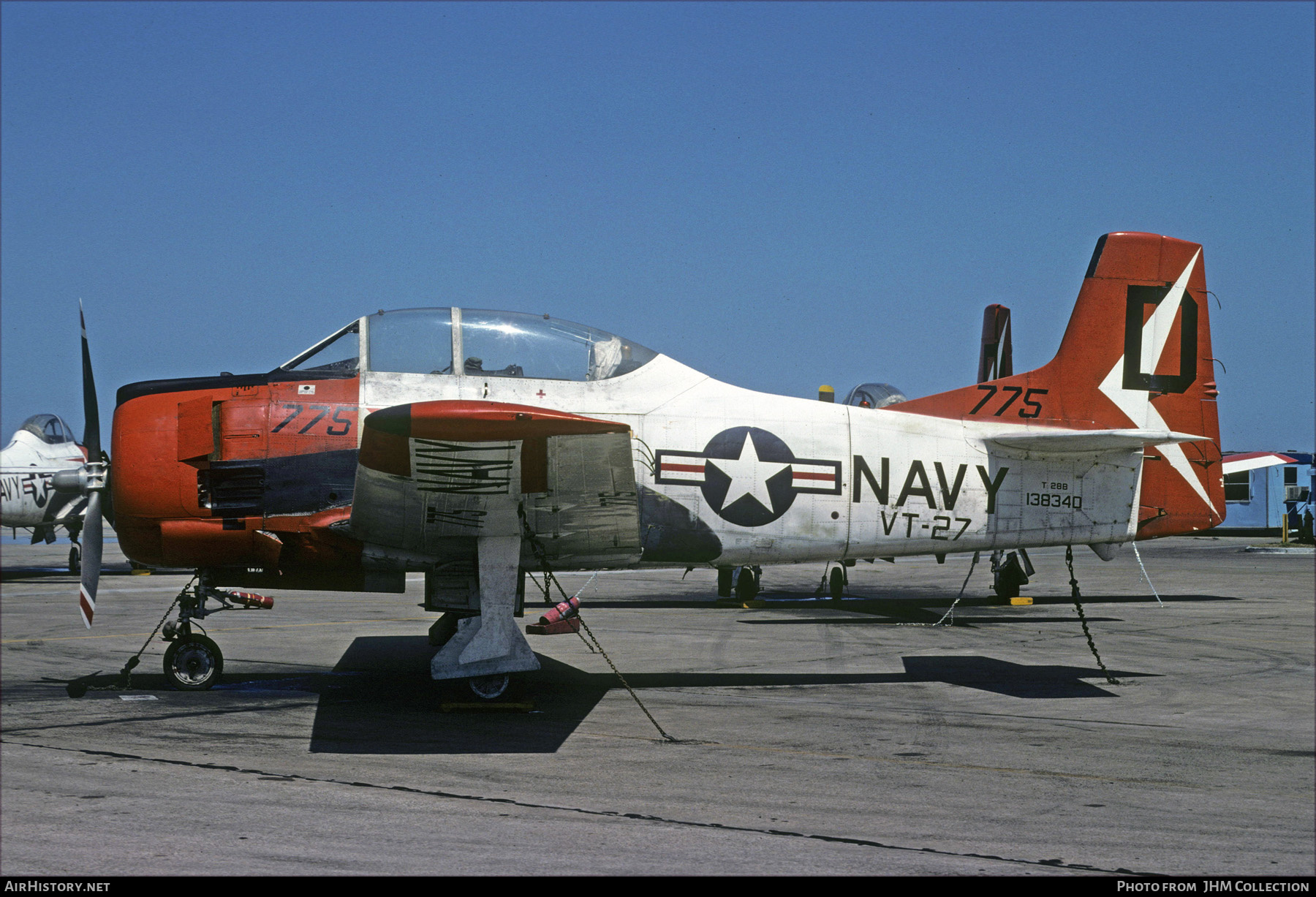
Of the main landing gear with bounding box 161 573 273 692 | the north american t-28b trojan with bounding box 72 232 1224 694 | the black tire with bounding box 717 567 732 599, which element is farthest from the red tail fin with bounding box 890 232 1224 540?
the black tire with bounding box 717 567 732 599

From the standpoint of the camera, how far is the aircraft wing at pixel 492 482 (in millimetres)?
6566

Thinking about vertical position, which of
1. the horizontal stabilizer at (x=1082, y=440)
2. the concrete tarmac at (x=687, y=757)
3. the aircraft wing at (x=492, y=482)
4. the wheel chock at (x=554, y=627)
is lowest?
the concrete tarmac at (x=687, y=757)

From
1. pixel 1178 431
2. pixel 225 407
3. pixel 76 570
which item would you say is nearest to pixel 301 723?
pixel 225 407

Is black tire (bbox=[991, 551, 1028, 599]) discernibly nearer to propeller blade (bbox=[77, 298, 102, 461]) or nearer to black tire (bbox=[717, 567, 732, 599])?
black tire (bbox=[717, 567, 732, 599])

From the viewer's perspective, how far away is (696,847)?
195 inches

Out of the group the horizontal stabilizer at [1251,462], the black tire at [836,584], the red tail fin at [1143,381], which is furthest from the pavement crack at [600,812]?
the horizontal stabilizer at [1251,462]

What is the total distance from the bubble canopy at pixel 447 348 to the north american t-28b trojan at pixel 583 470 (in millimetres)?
19

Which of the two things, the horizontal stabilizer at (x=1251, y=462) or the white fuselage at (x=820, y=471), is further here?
the horizontal stabilizer at (x=1251, y=462)

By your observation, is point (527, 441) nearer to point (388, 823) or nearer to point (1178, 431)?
point (388, 823)

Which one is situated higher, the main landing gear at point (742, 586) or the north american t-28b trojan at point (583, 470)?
the north american t-28b trojan at point (583, 470)

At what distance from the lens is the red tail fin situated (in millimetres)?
10266

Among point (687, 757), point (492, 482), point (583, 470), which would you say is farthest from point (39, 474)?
point (687, 757)

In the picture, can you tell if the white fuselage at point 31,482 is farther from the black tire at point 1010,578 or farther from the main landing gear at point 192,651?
the black tire at point 1010,578

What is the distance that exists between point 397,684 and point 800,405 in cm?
460
